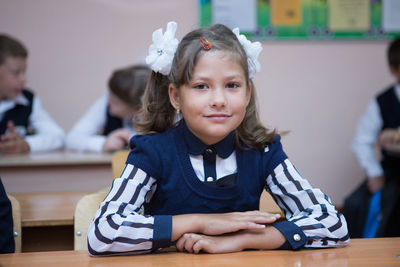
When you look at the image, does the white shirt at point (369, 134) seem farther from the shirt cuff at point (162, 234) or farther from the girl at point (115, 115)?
the shirt cuff at point (162, 234)

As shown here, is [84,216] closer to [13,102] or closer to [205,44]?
[205,44]

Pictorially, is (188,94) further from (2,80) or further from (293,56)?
(293,56)

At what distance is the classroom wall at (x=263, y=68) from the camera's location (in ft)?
12.8

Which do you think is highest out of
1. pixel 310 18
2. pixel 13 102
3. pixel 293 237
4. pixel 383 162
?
pixel 310 18

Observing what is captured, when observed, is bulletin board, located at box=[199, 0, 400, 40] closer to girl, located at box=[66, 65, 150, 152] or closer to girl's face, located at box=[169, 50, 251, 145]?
girl, located at box=[66, 65, 150, 152]

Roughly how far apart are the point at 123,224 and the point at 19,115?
2527 mm

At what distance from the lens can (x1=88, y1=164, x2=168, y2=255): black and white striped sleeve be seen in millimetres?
1159

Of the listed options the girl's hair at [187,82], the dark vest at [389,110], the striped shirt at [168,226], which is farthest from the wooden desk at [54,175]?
the dark vest at [389,110]

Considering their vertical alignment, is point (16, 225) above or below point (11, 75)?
below

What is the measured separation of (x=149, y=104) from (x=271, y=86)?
2.78 m

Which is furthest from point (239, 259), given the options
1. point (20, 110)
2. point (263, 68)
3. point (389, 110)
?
point (263, 68)

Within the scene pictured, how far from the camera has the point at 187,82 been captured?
1319mm

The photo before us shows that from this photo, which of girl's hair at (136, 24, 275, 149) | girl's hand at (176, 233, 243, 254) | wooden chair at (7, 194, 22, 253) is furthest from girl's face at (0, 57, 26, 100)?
girl's hand at (176, 233, 243, 254)

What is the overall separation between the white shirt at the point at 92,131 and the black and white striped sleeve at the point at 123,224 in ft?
6.13
